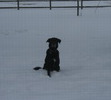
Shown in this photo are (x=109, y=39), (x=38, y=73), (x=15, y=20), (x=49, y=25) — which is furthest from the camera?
(x=15, y=20)

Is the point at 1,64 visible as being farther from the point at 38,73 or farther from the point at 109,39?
the point at 109,39

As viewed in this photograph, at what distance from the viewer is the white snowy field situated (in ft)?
25.0

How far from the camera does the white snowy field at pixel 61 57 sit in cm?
762

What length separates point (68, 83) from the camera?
816 cm

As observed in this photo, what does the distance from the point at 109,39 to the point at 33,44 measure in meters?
2.54

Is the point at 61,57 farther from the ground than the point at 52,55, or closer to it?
closer to it

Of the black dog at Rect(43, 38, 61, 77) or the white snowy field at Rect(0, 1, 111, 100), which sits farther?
the black dog at Rect(43, 38, 61, 77)

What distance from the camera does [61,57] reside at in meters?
11.0

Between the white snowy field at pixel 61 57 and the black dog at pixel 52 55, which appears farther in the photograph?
the black dog at pixel 52 55

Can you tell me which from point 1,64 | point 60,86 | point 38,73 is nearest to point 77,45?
point 1,64

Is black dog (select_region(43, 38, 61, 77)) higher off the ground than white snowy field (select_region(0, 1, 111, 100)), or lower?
higher

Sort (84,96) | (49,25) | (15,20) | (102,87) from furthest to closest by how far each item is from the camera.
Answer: (15,20) < (49,25) < (102,87) < (84,96)

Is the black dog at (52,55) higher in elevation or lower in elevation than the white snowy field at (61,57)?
higher

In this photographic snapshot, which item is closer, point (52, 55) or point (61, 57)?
point (52, 55)
